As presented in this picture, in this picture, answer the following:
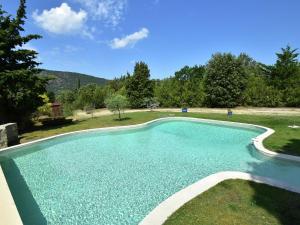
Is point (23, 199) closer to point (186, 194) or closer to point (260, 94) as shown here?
point (186, 194)

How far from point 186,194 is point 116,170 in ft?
12.9

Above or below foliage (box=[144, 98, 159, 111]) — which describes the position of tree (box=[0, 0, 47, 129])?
above

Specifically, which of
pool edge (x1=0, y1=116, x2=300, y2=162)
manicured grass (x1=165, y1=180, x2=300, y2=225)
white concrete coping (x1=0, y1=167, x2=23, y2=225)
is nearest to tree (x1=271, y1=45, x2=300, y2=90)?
pool edge (x1=0, y1=116, x2=300, y2=162)

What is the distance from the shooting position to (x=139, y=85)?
1241 inches

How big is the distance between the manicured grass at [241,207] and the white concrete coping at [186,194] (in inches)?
5.8

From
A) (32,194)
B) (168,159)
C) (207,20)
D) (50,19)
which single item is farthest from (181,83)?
(32,194)

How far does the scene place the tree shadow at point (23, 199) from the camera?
583cm

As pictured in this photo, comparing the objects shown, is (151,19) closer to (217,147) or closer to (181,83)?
(181,83)

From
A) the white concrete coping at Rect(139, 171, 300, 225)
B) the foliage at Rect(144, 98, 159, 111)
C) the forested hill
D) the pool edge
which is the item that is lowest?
the white concrete coping at Rect(139, 171, 300, 225)

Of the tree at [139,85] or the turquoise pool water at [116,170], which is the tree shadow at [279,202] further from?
the tree at [139,85]

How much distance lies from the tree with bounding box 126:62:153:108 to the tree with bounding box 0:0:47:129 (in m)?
14.8

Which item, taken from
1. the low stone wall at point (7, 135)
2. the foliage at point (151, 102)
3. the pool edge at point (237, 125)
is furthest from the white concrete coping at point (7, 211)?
the foliage at point (151, 102)

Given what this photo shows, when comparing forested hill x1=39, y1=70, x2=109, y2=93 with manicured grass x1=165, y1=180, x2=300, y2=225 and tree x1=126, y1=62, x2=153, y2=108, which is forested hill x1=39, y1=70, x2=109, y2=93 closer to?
tree x1=126, y1=62, x2=153, y2=108

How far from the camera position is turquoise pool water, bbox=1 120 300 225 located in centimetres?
622
